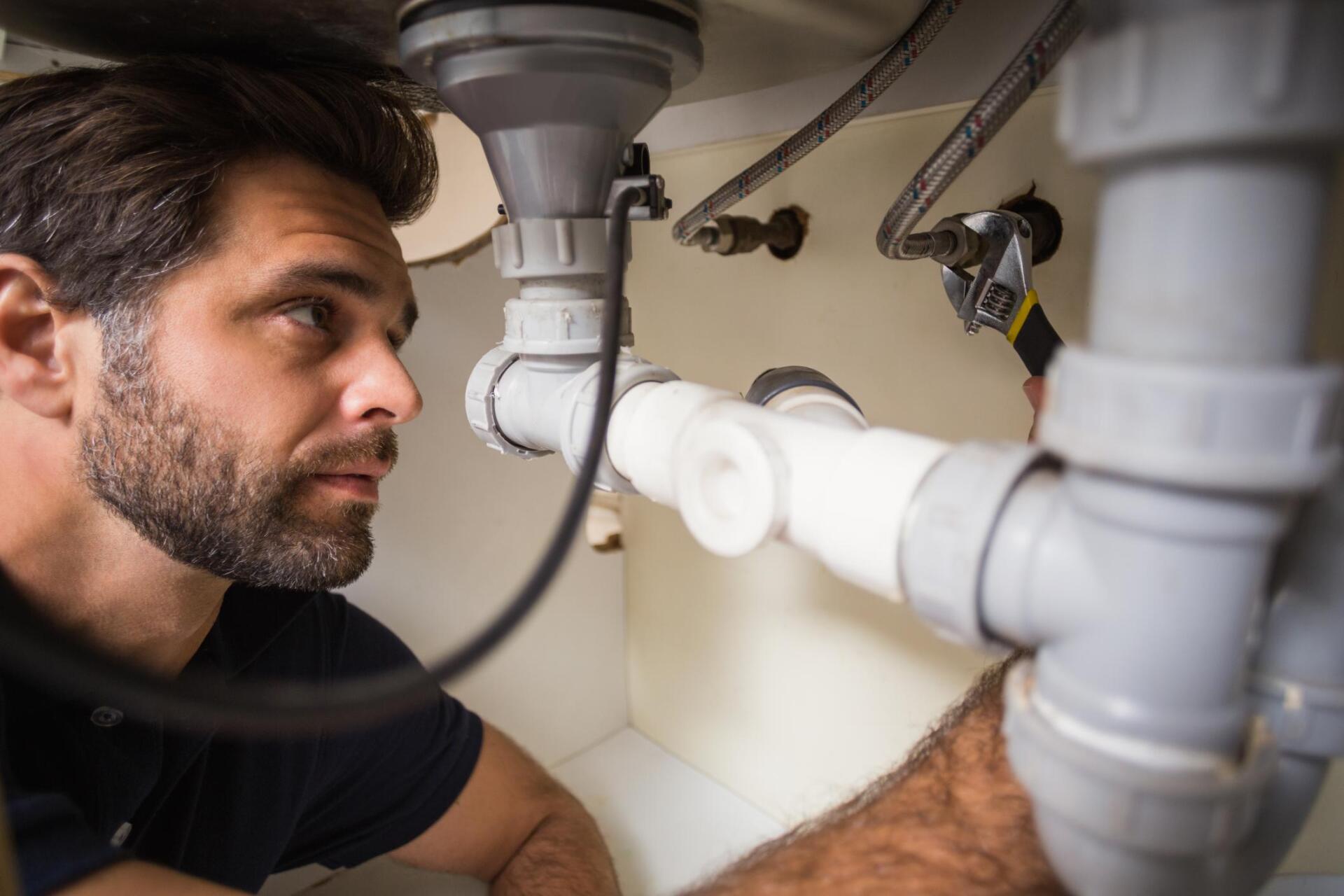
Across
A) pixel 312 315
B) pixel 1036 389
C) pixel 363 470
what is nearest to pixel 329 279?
pixel 312 315

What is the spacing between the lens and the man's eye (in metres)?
0.57

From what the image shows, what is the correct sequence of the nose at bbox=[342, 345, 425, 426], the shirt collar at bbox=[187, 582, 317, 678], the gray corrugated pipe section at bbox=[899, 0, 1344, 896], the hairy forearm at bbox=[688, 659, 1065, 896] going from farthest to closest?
the shirt collar at bbox=[187, 582, 317, 678], the nose at bbox=[342, 345, 425, 426], the hairy forearm at bbox=[688, 659, 1065, 896], the gray corrugated pipe section at bbox=[899, 0, 1344, 896]

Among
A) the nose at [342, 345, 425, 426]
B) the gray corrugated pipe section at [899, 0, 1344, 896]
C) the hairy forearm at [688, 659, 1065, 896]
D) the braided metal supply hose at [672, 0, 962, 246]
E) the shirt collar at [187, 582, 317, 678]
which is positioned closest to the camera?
the gray corrugated pipe section at [899, 0, 1344, 896]

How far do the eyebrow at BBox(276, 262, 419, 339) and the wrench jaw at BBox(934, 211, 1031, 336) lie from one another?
0.44 metres

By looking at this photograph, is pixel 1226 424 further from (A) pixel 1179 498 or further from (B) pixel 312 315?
(B) pixel 312 315

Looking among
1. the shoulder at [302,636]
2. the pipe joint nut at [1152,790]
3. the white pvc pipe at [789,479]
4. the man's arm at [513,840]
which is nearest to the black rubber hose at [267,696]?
the white pvc pipe at [789,479]

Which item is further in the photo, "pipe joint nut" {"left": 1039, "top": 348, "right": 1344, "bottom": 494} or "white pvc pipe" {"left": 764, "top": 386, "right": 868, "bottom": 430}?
"white pvc pipe" {"left": 764, "top": 386, "right": 868, "bottom": 430}

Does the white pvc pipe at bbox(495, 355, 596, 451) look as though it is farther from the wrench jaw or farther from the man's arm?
the man's arm

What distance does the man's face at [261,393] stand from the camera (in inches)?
21.6

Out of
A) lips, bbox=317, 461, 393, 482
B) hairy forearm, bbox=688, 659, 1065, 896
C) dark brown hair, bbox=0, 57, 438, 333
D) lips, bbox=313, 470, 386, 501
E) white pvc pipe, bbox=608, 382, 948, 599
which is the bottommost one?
hairy forearm, bbox=688, 659, 1065, 896

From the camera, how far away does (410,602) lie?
1018mm

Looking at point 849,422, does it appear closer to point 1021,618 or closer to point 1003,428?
point 1021,618

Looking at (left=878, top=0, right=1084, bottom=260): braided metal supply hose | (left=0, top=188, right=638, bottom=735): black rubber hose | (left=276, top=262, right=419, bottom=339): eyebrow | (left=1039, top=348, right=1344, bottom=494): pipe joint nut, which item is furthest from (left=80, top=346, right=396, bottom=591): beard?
(left=1039, top=348, right=1344, bottom=494): pipe joint nut

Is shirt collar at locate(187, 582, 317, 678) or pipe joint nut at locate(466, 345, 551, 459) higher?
pipe joint nut at locate(466, 345, 551, 459)
